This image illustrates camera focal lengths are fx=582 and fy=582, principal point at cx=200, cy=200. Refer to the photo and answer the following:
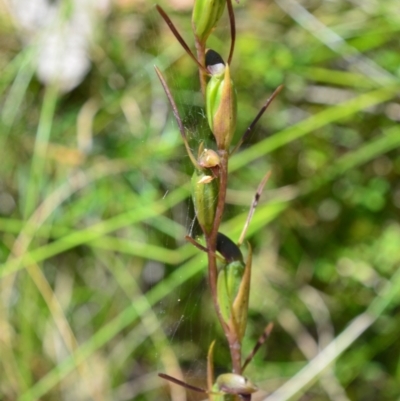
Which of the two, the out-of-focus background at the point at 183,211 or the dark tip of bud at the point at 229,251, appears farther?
the out-of-focus background at the point at 183,211

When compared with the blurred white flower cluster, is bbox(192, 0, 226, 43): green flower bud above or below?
above

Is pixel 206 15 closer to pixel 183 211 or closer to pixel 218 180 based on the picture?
pixel 218 180

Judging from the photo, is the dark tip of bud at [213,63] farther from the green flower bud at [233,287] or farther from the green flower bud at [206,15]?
the green flower bud at [233,287]

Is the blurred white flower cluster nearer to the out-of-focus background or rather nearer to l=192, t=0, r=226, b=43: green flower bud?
the out-of-focus background

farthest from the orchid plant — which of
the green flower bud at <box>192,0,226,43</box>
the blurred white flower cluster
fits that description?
the blurred white flower cluster

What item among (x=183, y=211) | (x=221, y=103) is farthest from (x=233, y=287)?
(x=183, y=211)

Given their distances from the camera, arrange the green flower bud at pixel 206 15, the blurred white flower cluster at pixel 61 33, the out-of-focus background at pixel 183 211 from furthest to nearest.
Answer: the blurred white flower cluster at pixel 61 33
the out-of-focus background at pixel 183 211
the green flower bud at pixel 206 15

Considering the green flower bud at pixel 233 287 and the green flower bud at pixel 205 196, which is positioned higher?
the green flower bud at pixel 205 196

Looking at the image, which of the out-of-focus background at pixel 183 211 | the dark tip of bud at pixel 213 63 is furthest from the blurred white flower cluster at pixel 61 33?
the dark tip of bud at pixel 213 63
